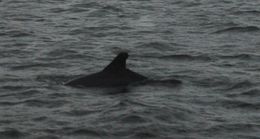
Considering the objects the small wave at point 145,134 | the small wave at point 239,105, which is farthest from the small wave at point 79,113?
the small wave at point 239,105

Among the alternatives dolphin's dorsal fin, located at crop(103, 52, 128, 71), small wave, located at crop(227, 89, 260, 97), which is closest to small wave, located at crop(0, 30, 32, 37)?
dolphin's dorsal fin, located at crop(103, 52, 128, 71)

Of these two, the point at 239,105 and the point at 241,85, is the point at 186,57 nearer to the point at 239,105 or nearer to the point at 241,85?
the point at 241,85

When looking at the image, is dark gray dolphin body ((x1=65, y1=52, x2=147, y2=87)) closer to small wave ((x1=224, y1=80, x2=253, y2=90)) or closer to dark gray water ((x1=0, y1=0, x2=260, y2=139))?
dark gray water ((x1=0, y1=0, x2=260, y2=139))

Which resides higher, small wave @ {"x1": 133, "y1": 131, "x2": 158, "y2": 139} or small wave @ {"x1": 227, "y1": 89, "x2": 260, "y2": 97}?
small wave @ {"x1": 133, "y1": 131, "x2": 158, "y2": 139}

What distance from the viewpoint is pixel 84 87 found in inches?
837

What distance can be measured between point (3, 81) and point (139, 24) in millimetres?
9900

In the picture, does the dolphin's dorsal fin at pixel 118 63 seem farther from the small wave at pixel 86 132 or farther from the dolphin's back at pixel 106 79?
the small wave at pixel 86 132

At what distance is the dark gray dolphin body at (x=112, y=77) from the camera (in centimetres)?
2138

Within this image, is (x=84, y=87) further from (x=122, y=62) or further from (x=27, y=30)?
(x=27, y=30)

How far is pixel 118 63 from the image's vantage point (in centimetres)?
2148

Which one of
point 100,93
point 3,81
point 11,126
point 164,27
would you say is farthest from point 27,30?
point 11,126

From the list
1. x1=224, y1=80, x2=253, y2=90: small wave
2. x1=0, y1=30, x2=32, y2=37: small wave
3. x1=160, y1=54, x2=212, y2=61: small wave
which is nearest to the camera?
x1=224, y1=80, x2=253, y2=90: small wave

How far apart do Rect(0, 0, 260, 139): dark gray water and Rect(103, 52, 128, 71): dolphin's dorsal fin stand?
0.74 m

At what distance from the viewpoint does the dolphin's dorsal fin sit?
21266 millimetres
